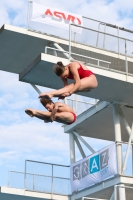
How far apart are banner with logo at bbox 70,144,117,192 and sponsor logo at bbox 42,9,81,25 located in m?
6.30

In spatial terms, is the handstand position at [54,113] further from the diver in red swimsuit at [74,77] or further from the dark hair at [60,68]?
the dark hair at [60,68]

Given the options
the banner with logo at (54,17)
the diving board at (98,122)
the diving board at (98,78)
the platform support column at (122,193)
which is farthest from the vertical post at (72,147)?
the banner with logo at (54,17)

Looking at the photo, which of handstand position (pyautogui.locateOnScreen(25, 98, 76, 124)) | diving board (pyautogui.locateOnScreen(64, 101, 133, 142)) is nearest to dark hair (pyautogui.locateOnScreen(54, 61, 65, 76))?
handstand position (pyautogui.locateOnScreen(25, 98, 76, 124))

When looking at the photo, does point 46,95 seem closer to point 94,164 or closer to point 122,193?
point 122,193

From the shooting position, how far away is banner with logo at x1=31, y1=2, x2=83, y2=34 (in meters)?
23.3

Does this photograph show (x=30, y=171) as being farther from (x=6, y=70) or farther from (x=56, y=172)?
(x=6, y=70)

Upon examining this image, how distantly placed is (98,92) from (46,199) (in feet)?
21.2

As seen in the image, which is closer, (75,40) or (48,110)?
(48,110)

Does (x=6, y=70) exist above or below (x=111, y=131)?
above

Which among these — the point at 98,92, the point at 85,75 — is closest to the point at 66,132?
→ the point at 98,92

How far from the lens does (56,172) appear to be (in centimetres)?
2538

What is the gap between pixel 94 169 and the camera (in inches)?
912

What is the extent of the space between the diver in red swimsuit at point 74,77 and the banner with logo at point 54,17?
12231 mm

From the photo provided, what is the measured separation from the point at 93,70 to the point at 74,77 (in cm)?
1040
